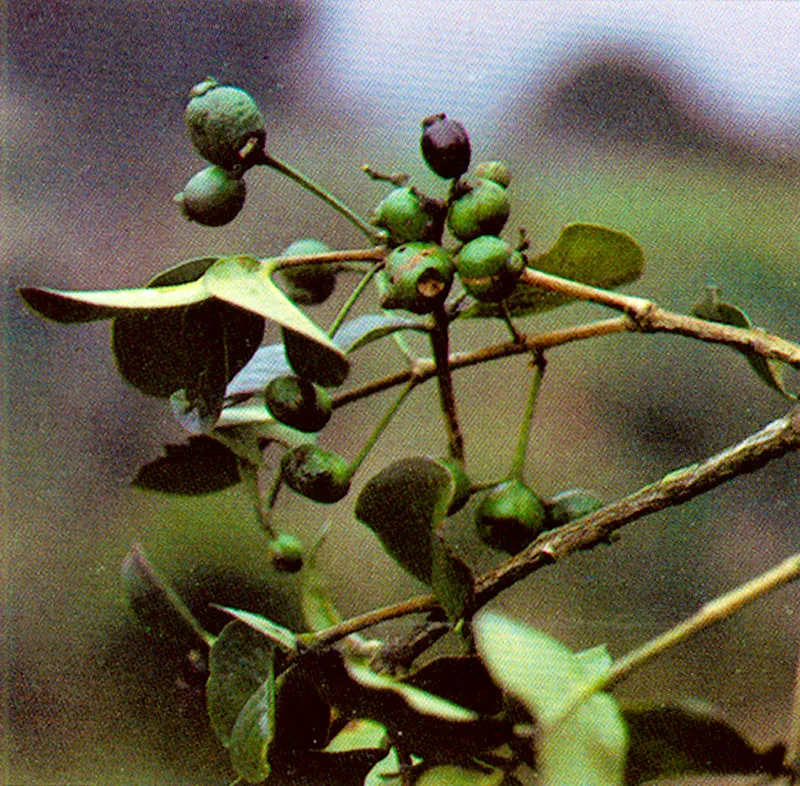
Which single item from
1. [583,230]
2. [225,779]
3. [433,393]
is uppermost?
[583,230]

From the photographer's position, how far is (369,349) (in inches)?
34.6

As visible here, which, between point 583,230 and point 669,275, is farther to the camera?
point 669,275

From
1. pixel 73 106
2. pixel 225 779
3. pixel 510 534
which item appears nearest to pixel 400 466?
pixel 510 534

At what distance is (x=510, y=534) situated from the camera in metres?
0.49

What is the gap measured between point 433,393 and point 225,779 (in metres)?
0.32

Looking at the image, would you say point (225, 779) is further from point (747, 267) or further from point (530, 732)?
point (747, 267)

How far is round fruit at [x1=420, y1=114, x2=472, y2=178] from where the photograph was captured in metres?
0.46

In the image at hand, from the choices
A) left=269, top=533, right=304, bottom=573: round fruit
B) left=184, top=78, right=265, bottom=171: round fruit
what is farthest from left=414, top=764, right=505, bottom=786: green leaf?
left=184, top=78, right=265, bottom=171: round fruit

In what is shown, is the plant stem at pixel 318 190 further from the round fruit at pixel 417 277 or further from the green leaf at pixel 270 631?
the green leaf at pixel 270 631

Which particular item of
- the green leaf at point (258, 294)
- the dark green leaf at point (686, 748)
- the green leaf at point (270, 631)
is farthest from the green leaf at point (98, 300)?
the dark green leaf at point (686, 748)

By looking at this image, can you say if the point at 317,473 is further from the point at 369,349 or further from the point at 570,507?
the point at 369,349

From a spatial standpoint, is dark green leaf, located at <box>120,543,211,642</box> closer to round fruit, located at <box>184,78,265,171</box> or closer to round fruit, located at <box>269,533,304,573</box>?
round fruit, located at <box>269,533,304,573</box>

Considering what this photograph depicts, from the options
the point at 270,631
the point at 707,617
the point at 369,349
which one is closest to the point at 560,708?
the point at 707,617

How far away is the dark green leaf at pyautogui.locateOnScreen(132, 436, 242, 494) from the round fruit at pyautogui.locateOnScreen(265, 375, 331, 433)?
11 cm
